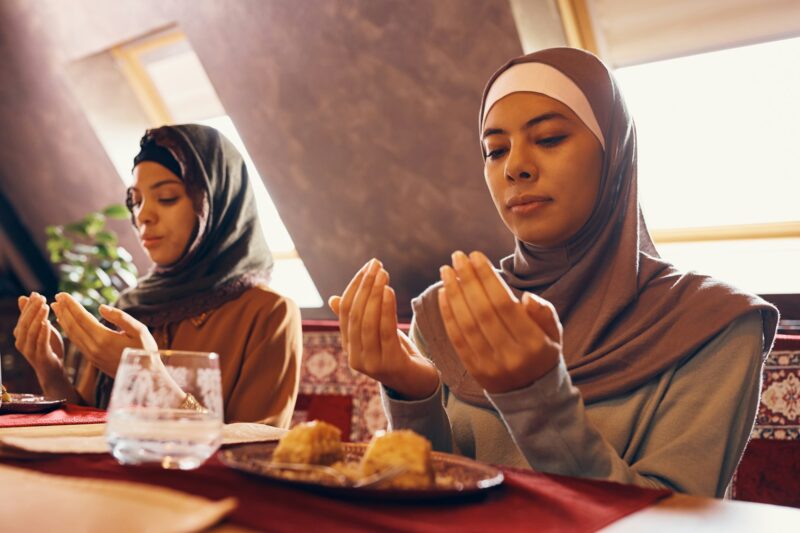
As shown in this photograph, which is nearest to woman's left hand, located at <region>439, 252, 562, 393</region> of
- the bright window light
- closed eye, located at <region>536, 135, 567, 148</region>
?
closed eye, located at <region>536, 135, 567, 148</region>

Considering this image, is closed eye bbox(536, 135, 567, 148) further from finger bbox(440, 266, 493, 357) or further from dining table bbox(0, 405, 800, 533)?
dining table bbox(0, 405, 800, 533)

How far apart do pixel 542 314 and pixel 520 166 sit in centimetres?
46

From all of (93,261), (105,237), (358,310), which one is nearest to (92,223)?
(105,237)

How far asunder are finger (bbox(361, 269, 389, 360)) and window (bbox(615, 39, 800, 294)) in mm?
2490

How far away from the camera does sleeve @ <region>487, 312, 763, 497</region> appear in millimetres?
902

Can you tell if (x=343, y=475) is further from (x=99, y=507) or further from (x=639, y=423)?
(x=639, y=423)

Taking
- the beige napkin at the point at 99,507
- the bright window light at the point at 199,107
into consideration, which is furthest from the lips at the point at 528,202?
the bright window light at the point at 199,107

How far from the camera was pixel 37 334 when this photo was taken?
5.61ft

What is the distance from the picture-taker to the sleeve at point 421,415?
3.61ft

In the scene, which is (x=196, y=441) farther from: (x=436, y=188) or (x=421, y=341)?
(x=436, y=188)

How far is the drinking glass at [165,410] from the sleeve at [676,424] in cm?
34

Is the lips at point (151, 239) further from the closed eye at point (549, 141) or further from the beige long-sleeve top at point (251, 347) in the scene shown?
the closed eye at point (549, 141)

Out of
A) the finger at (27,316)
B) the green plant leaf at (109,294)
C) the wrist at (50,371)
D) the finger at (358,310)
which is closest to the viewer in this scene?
the finger at (358,310)

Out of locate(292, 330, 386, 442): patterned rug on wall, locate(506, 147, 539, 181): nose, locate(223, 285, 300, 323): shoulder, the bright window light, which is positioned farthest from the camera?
the bright window light
